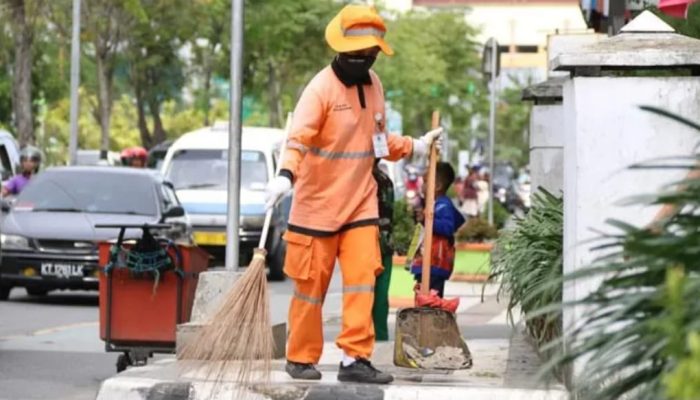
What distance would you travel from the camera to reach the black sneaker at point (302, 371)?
29.9 ft

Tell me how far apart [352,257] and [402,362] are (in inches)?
37.4

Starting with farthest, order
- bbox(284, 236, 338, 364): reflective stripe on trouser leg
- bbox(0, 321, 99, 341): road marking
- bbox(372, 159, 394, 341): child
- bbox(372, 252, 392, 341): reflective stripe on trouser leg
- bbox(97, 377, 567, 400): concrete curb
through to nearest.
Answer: bbox(0, 321, 99, 341): road marking → bbox(372, 252, 392, 341): reflective stripe on trouser leg → bbox(372, 159, 394, 341): child → bbox(284, 236, 338, 364): reflective stripe on trouser leg → bbox(97, 377, 567, 400): concrete curb

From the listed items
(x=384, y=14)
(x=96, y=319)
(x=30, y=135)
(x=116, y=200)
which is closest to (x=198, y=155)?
(x=116, y=200)

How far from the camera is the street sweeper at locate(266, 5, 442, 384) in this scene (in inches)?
357

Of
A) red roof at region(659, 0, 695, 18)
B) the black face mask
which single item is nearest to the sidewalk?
the black face mask

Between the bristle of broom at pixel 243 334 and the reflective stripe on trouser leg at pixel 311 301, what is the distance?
0.45 feet

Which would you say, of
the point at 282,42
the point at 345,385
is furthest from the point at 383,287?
the point at 282,42

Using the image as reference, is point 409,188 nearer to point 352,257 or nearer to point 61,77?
point 61,77

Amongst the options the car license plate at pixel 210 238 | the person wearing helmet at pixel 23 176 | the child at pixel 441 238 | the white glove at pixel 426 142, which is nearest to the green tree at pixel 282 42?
the person wearing helmet at pixel 23 176

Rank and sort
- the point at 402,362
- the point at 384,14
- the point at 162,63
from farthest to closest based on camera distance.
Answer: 1. the point at 384,14
2. the point at 162,63
3. the point at 402,362

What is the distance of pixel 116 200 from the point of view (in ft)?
65.5

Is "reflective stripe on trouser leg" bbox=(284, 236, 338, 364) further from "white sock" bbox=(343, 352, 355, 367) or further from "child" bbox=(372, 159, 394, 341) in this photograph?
"child" bbox=(372, 159, 394, 341)

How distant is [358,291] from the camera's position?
29.7 feet

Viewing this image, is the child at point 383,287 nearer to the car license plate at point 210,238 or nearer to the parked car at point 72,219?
the parked car at point 72,219
